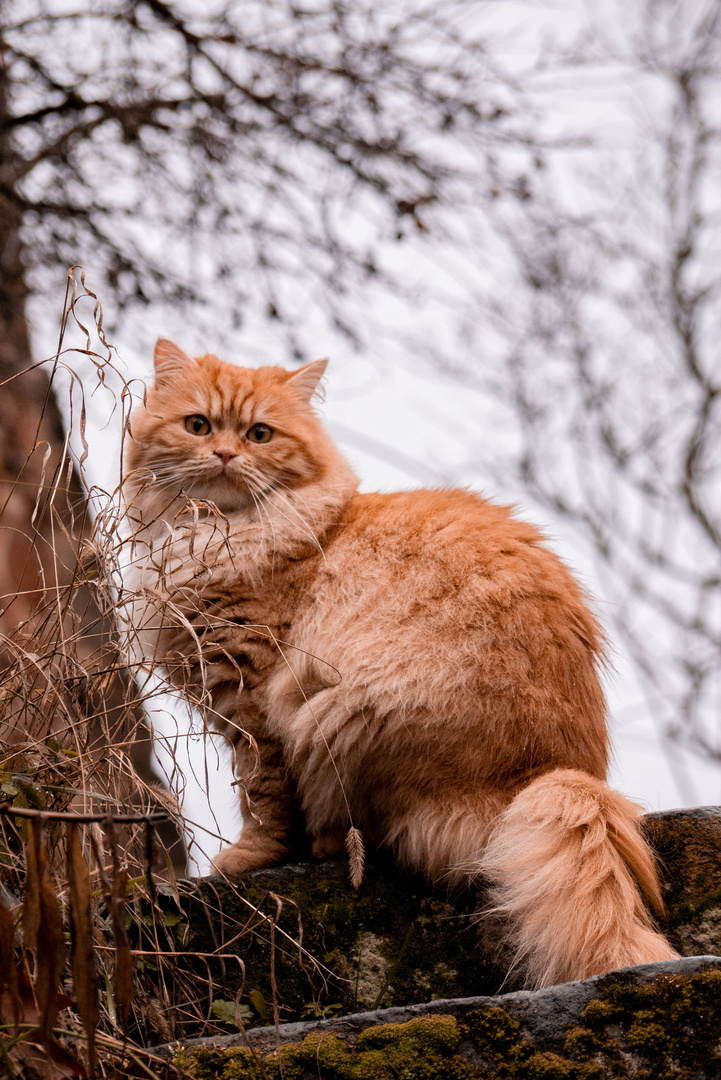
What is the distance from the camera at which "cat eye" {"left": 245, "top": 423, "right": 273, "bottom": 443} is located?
8.93 feet

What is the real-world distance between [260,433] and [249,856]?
1.21m

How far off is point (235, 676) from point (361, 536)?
0.52 meters

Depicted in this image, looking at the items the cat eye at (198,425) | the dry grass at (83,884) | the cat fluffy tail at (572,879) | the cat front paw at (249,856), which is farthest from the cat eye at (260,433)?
the cat fluffy tail at (572,879)

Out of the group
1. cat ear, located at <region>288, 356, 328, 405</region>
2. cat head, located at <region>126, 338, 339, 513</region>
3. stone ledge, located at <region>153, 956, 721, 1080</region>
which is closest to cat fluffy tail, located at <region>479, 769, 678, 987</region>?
stone ledge, located at <region>153, 956, 721, 1080</region>

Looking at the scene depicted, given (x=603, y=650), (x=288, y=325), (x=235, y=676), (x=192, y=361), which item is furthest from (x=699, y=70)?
(x=235, y=676)

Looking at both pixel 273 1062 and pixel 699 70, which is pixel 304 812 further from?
pixel 699 70

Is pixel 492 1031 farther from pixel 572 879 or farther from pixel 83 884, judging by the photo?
pixel 83 884

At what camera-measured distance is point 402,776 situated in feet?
6.72

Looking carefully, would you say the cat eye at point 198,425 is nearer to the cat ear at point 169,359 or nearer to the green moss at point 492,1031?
the cat ear at point 169,359

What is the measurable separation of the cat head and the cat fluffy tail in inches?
47.6

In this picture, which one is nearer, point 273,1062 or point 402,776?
point 273,1062

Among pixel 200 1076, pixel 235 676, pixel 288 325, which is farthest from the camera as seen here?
pixel 288 325

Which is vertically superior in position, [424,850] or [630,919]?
[424,850]

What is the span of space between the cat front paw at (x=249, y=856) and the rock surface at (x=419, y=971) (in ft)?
0.59
